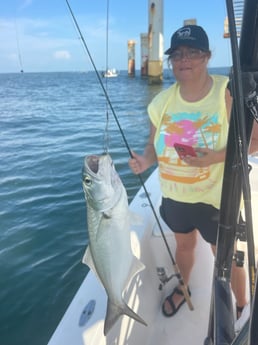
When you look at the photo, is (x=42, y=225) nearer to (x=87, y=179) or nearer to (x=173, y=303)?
(x=173, y=303)

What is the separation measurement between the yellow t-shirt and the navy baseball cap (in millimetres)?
195

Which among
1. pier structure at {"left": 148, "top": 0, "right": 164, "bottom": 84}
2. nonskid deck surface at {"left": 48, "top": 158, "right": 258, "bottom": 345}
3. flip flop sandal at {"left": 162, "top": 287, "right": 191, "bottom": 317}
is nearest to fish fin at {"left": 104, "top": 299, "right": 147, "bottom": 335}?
nonskid deck surface at {"left": 48, "top": 158, "right": 258, "bottom": 345}

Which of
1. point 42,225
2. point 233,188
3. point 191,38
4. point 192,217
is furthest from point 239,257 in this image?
point 42,225

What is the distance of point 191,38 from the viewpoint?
1.71m

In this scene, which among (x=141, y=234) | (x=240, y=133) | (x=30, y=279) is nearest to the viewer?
(x=240, y=133)

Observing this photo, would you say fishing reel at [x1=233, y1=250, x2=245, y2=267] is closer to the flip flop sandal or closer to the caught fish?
the caught fish

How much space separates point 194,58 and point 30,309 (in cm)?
290

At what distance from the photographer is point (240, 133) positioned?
103 cm

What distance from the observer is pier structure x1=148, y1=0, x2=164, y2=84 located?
28.3 metres

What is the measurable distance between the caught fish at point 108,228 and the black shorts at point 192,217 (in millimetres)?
501

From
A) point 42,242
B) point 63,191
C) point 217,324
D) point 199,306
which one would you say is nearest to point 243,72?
point 217,324

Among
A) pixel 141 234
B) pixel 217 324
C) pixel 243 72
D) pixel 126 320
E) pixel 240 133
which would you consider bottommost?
pixel 126 320

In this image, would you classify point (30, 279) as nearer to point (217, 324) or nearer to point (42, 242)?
point (42, 242)

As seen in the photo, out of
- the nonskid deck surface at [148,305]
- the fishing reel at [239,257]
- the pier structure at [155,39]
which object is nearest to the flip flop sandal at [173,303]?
the nonskid deck surface at [148,305]
